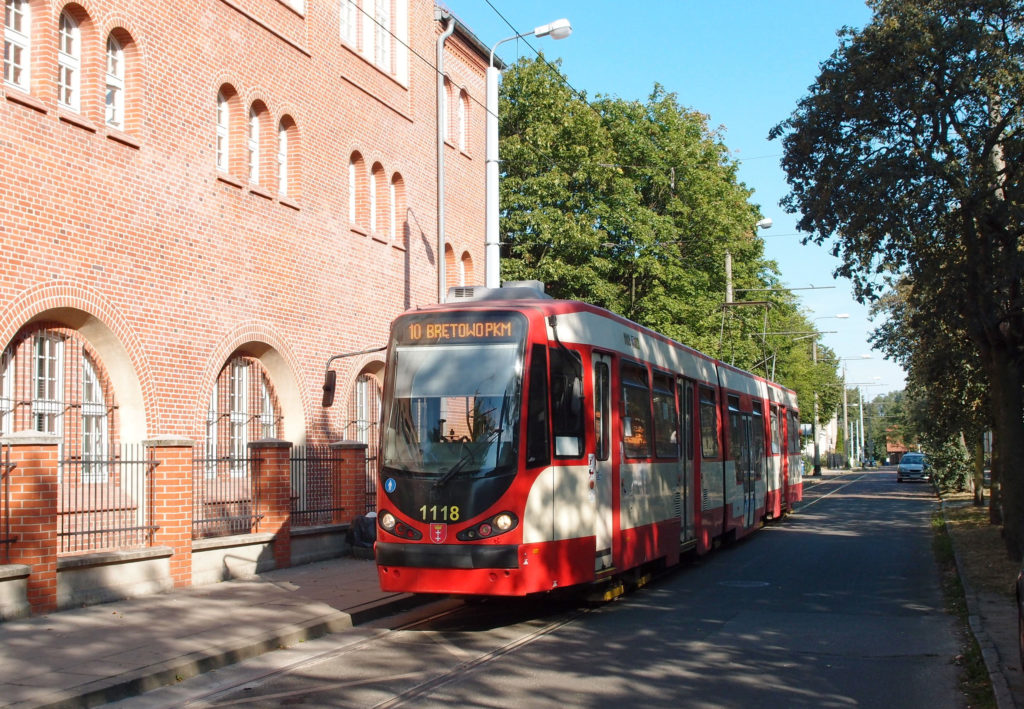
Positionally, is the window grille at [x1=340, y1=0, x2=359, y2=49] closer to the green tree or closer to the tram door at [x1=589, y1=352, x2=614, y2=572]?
the green tree

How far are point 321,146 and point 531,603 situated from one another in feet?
32.4

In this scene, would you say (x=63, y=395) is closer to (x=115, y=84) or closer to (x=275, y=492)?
(x=275, y=492)

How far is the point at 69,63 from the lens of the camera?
47.0 feet

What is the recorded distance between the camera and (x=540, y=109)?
3600 centimetres

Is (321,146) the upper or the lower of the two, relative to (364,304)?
upper

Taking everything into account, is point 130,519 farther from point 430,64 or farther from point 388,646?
point 430,64

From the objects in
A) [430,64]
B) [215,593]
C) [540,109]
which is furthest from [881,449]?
[215,593]

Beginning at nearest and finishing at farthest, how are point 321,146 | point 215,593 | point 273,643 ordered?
point 273,643
point 215,593
point 321,146

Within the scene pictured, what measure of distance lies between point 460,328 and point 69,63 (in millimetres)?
6831

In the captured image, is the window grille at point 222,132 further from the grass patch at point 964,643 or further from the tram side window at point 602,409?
the grass patch at point 964,643

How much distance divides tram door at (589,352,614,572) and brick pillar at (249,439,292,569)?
5709 millimetres

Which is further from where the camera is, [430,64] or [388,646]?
[430,64]

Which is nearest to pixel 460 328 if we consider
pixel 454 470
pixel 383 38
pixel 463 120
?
pixel 454 470

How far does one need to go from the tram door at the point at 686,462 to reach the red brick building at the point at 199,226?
5.84m
